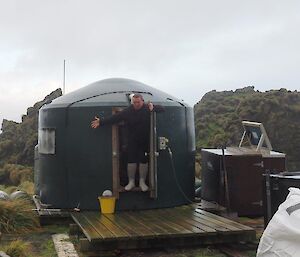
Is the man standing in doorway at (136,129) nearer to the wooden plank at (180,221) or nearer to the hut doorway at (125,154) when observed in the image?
the hut doorway at (125,154)

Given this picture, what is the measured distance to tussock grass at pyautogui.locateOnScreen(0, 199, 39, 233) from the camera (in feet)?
23.8

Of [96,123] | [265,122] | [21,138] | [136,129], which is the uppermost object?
[265,122]

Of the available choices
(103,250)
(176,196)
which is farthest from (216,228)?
(176,196)

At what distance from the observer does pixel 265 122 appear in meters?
22.2

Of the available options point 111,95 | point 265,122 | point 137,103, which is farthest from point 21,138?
point 137,103

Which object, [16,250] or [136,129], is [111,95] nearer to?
[136,129]

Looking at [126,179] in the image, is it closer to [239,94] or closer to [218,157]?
[218,157]

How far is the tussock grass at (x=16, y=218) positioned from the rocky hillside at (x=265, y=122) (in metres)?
13.6

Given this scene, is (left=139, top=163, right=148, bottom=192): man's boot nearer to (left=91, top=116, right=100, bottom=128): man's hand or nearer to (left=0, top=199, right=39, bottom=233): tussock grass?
(left=91, top=116, right=100, bottom=128): man's hand

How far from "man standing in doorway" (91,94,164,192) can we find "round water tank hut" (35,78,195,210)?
98mm

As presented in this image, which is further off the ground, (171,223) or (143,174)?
(143,174)

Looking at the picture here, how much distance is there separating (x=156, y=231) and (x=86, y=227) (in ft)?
3.00

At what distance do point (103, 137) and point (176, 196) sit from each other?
5.23 ft

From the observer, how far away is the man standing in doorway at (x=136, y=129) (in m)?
7.66
